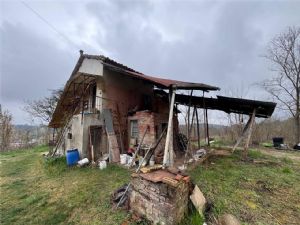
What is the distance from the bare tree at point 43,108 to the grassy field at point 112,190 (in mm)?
13177

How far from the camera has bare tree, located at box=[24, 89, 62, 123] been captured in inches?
772

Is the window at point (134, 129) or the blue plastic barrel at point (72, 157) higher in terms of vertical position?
the window at point (134, 129)

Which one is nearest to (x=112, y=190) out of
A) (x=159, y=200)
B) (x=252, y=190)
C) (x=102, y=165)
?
(x=159, y=200)

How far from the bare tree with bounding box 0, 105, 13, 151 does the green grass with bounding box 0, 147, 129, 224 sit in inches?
448

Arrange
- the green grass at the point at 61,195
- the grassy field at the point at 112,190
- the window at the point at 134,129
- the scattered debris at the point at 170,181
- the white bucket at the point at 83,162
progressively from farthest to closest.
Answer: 1. the window at the point at 134,129
2. the white bucket at the point at 83,162
3. the green grass at the point at 61,195
4. the grassy field at the point at 112,190
5. the scattered debris at the point at 170,181

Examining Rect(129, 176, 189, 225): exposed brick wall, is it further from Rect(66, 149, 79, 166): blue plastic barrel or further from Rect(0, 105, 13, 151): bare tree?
Rect(0, 105, 13, 151): bare tree

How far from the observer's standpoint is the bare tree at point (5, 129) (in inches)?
669

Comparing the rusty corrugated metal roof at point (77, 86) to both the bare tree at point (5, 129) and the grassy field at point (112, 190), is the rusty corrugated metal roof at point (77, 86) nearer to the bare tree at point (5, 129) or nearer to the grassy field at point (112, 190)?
the grassy field at point (112, 190)

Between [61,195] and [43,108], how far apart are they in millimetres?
17815

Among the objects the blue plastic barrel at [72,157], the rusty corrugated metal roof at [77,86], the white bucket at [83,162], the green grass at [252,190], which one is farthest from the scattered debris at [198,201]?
the blue plastic barrel at [72,157]

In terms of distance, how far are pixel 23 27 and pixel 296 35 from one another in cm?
2159

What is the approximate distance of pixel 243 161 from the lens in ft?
26.5

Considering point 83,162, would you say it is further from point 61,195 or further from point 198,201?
point 198,201

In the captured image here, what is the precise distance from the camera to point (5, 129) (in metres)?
17.2
